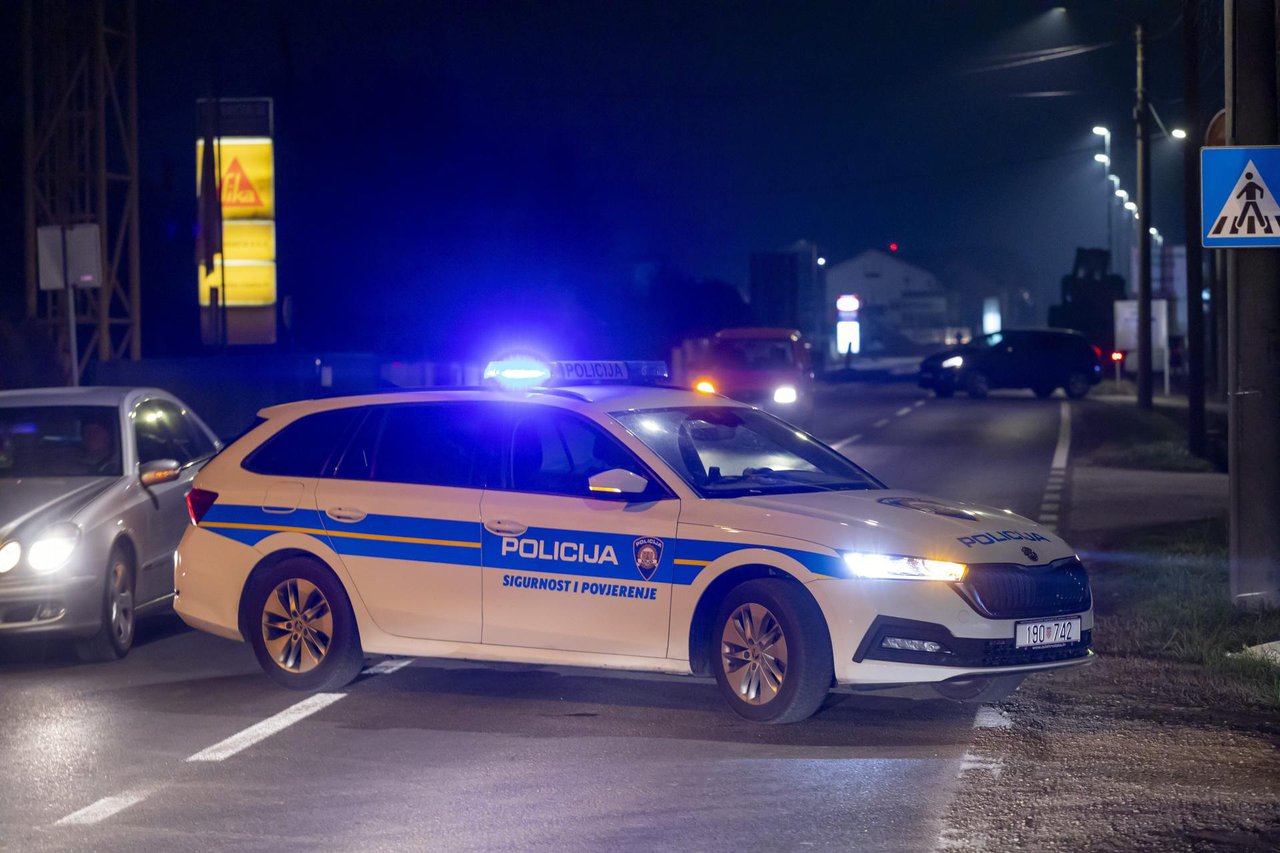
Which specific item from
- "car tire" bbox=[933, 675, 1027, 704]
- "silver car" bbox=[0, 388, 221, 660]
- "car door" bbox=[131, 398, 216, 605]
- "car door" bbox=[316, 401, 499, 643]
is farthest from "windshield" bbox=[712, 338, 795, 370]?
"car tire" bbox=[933, 675, 1027, 704]

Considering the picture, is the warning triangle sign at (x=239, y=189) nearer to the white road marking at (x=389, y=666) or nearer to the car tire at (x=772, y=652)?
the white road marking at (x=389, y=666)

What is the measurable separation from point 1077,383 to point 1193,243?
68.8 feet

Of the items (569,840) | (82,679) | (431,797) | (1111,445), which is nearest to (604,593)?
(431,797)

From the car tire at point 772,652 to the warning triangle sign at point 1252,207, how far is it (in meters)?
4.48

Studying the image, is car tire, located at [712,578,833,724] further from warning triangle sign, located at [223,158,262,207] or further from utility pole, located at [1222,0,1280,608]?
warning triangle sign, located at [223,158,262,207]

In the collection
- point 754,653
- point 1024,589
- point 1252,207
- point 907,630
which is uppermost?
point 1252,207

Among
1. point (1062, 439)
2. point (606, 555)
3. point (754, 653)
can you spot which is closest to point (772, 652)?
point (754, 653)

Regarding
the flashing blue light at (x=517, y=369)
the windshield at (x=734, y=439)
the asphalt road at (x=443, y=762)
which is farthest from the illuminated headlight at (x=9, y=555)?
the flashing blue light at (x=517, y=369)

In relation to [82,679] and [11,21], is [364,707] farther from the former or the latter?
[11,21]

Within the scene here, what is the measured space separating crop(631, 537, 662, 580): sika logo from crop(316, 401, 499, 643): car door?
0.87 meters

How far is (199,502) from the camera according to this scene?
31.0ft

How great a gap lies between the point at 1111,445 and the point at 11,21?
33403 mm

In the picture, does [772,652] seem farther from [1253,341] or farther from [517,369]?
[517,369]

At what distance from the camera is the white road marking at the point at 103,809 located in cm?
641
